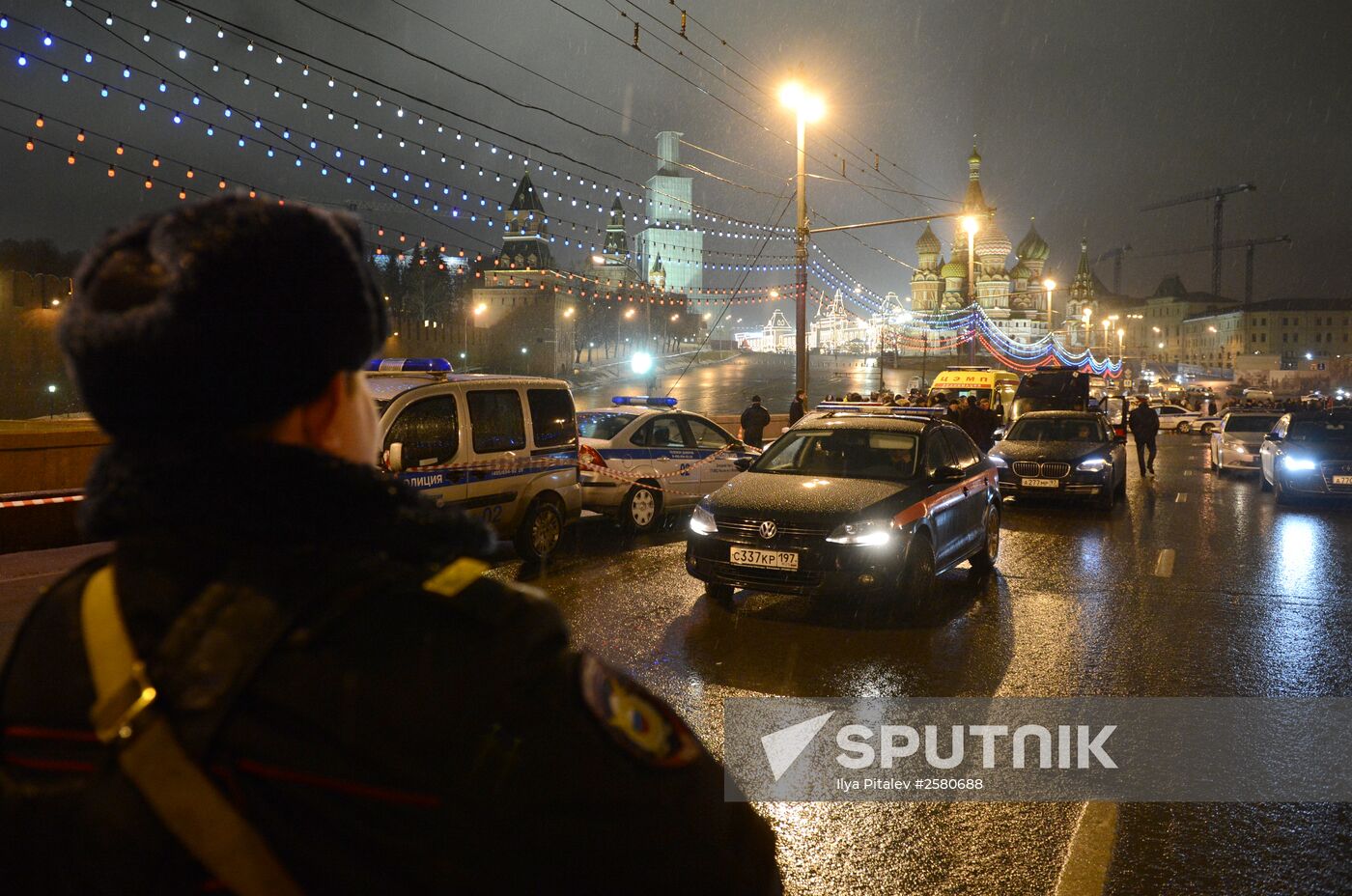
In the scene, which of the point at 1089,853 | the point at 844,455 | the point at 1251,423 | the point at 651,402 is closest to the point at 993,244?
the point at 1251,423

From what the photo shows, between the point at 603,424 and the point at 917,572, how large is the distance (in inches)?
241

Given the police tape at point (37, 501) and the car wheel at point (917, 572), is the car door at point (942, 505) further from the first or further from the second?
the police tape at point (37, 501)

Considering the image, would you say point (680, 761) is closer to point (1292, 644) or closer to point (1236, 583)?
point (1292, 644)

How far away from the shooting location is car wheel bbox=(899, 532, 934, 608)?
26.2ft

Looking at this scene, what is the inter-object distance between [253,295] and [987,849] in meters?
3.79

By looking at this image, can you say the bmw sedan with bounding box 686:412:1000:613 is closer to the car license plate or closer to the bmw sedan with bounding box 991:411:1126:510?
the car license plate

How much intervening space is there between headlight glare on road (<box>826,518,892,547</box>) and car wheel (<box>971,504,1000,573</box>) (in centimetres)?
262

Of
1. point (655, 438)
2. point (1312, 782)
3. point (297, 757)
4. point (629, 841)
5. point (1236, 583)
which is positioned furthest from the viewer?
point (655, 438)

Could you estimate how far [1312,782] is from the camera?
15.4ft

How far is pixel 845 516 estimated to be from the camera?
784cm

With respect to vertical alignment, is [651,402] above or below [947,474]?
above

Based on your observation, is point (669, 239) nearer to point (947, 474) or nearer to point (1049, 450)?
point (1049, 450)

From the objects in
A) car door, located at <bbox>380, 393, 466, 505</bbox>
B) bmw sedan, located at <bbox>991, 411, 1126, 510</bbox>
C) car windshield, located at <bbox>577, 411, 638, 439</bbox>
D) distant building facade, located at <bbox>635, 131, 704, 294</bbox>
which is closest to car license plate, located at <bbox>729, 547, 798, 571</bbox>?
car door, located at <bbox>380, 393, 466, 505</bbox>

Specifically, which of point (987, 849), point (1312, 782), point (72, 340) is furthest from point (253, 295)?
point (1312, 782)
